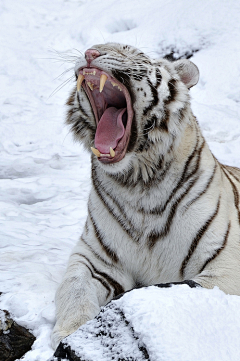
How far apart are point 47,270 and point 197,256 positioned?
Result: 32.6 inches

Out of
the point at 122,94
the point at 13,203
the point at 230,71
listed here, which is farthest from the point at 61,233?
the point at 230,71

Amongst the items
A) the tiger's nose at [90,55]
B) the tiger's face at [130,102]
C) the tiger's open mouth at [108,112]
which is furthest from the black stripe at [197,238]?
the tiger's nose at [90,55]

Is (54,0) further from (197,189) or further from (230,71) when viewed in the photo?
(197,189)

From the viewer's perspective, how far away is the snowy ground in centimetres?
267

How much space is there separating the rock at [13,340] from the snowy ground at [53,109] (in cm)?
4

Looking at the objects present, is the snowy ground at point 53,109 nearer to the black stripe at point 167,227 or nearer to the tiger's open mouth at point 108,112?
the black stripe at point 167,227

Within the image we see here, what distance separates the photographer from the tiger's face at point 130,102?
2232 mm

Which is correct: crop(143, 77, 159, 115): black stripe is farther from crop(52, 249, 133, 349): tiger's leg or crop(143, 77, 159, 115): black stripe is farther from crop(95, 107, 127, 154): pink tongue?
crop(52, 249, 133, 349): tiger's leg

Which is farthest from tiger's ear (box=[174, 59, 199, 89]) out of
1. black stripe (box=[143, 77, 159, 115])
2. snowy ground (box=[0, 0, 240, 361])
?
snowy ground (box=[0, 0, 240, 361])

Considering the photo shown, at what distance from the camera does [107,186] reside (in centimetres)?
243

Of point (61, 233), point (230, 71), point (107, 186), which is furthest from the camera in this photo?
point (230, 71)

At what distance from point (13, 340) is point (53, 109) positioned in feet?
12.8

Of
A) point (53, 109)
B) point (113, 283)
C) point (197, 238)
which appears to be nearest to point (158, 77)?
point (197, 238)

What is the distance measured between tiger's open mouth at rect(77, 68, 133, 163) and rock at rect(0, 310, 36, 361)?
2.56 ft
